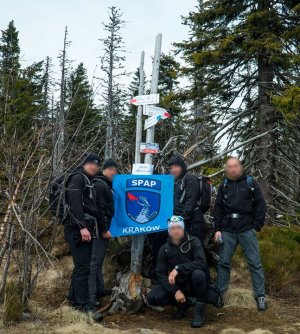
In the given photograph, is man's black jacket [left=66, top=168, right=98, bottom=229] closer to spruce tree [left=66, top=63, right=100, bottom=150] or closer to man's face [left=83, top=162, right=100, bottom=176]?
man's face [left=83, top=162, right=100, bottom=176]

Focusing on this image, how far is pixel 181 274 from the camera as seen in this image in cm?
551

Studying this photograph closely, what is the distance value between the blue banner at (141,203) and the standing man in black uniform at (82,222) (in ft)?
2.09

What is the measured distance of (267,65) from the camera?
11.1 meters

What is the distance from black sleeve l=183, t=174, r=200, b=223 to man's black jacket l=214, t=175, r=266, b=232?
0.44 meters

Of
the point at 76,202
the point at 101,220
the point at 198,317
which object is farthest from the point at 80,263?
the point at 198,317

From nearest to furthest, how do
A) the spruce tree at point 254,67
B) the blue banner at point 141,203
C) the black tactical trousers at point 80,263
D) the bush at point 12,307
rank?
the bush at point 12,307 < the black tactical trousers at point 80,263 < the blue banner at point 141,203 < the spruce tree at point 254,67

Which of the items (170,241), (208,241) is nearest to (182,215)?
(170,241)

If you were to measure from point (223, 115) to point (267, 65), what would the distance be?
1762 millimetres

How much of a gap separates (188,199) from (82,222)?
1653 mm

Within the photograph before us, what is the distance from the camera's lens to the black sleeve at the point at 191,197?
19.7 feet

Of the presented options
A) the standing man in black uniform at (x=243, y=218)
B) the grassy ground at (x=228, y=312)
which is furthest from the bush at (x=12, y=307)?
the standing man in black uniform at (x=243, y=218)

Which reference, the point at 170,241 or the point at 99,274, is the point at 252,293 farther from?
the point at 99,274

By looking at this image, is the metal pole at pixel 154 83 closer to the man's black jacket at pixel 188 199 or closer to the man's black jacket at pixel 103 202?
the man's black jacket at pixel 188 199

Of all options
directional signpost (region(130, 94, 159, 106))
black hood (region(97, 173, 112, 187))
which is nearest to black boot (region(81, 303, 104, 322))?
black hood (region(97, 173, 112, 187))
